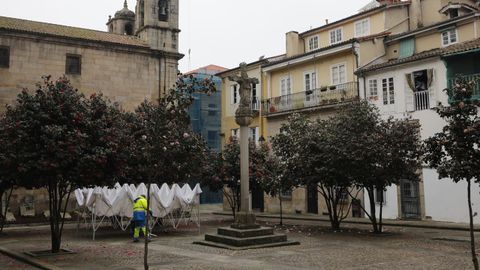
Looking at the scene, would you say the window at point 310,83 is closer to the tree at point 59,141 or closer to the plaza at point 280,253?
the plaza at point 280,253

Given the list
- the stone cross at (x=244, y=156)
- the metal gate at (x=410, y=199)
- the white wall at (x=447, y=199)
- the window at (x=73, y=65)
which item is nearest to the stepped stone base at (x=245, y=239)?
the stone cross at (x=244, y=156)

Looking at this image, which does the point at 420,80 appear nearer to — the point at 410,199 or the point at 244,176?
the point at 410,199

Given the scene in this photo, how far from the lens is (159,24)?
114ft

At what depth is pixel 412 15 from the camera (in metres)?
30.8

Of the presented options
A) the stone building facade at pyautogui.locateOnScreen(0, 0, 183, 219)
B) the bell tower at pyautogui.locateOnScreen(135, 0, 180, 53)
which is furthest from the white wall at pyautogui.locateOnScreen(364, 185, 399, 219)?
the bell tower at pyautogui.locateOnScreen(135, 0, 180, 53)

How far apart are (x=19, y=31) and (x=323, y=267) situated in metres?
24.9

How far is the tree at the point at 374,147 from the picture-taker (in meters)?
17.7

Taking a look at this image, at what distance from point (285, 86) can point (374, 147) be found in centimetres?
1733

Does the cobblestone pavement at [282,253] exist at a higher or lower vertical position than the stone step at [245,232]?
lower

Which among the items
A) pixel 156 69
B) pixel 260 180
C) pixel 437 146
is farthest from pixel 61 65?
pixel 437 146

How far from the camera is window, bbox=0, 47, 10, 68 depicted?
29297 mm

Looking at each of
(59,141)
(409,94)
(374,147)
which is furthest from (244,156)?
(409,94)

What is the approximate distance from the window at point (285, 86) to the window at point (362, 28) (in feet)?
17.6

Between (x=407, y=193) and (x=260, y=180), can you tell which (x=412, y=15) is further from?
(x=260, y=180)
